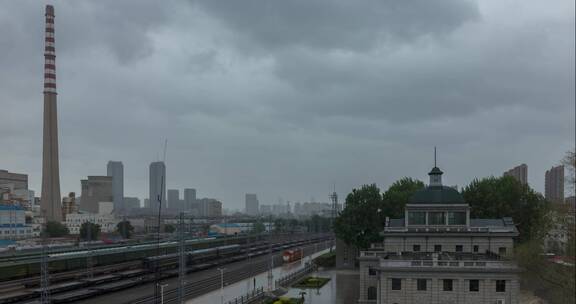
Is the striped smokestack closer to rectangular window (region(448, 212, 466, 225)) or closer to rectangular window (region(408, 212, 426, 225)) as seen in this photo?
rectangular window (region(408, 212, 426, 225))

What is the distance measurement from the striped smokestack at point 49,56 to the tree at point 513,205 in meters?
107

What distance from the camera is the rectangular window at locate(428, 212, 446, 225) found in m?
48.3

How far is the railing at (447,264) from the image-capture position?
35.8 metres

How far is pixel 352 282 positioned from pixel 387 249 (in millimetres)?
16330

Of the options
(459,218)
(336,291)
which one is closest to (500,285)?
(459,218)

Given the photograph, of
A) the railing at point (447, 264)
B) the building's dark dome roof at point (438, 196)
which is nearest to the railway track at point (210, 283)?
the railing at point (447, 264)

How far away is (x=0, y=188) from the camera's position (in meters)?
132

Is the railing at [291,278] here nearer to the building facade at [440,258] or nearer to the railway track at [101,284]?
the railway track at [101,284]

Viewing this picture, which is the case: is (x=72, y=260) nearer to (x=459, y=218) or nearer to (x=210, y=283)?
(x=210, y=283)

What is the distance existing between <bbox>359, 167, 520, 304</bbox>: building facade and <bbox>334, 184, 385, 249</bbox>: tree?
51.3 ft

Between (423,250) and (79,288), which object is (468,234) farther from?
(79,288)

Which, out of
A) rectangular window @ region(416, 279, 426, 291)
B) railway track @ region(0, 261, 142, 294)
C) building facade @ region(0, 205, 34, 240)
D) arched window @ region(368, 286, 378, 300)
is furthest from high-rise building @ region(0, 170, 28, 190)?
rectangular window @ region(416, 279, 426, 291)

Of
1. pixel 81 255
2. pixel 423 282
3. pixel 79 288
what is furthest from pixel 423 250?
pixel 81 255

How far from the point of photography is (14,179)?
156 meters
